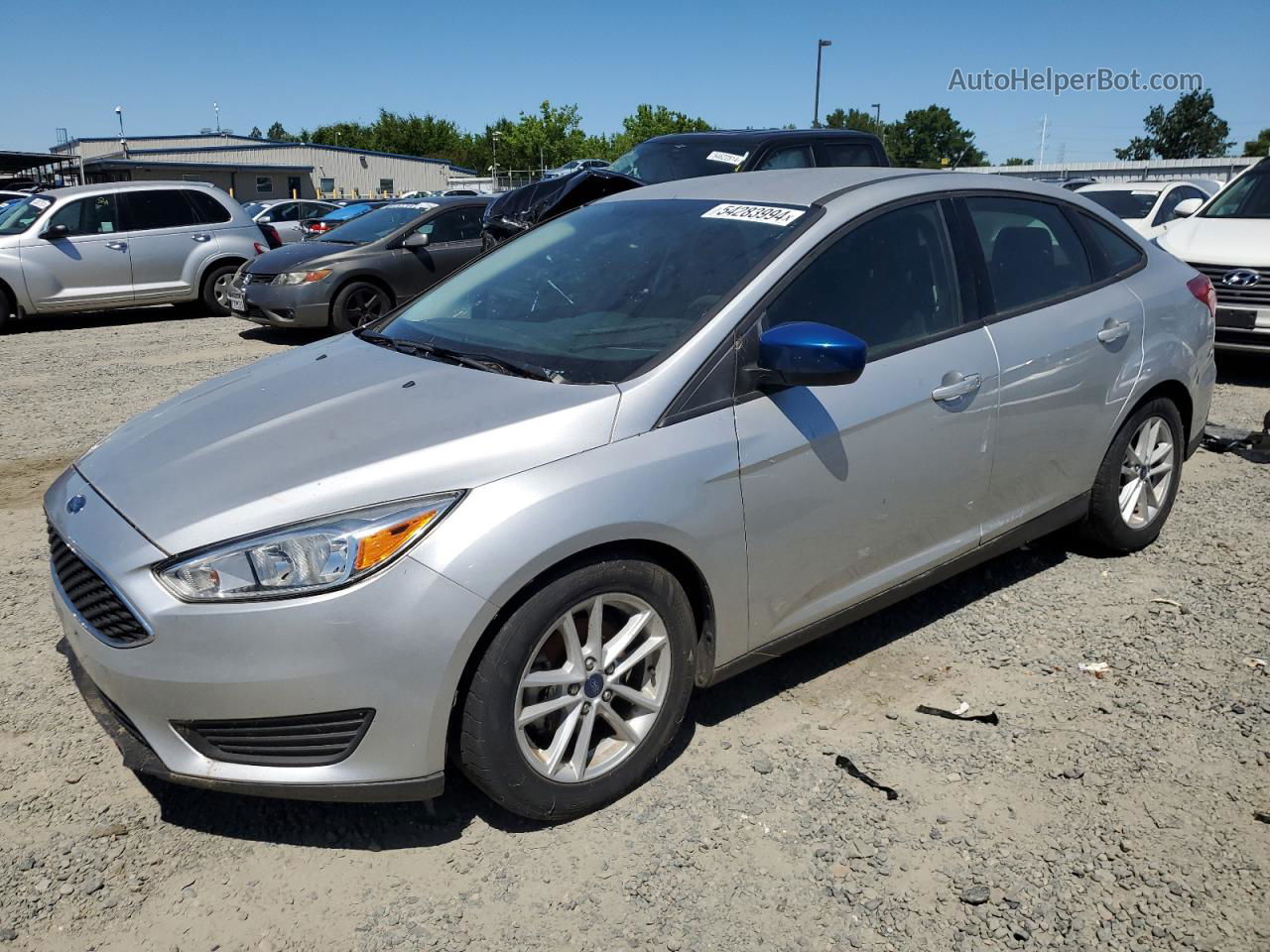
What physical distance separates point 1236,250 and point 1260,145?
76.8m

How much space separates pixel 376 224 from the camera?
1166cm

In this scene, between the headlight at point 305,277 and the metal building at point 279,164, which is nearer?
the headlight at point 305,277

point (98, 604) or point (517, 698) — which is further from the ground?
point (98, 604)

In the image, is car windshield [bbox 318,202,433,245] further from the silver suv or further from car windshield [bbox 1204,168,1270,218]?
car windshield [bbox 1204,168,1270,218]

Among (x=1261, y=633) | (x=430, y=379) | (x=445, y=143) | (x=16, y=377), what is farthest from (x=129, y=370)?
(x=445, y=143)

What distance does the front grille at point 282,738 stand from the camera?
2.43 m

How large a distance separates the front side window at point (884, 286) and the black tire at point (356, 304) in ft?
26.4

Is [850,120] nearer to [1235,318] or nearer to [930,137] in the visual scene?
[930,137]

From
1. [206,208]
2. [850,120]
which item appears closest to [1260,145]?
[850,120]

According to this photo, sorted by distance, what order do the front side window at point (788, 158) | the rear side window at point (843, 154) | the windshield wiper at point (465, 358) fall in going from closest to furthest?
the windshield wiper at point (465, 358), the front side window at point (788, 158), the rear side window at point (843, 154)

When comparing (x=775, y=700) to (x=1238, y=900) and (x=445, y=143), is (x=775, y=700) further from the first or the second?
(x=445, y=143)

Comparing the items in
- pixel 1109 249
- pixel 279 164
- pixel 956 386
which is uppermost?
pixel 279 164

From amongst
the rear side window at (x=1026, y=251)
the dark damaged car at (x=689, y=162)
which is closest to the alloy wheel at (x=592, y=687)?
the rear side window at (x=1026, y=251)

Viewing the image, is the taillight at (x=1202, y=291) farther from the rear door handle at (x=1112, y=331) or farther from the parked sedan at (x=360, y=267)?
the parked sedan at (x=360, y=267)
